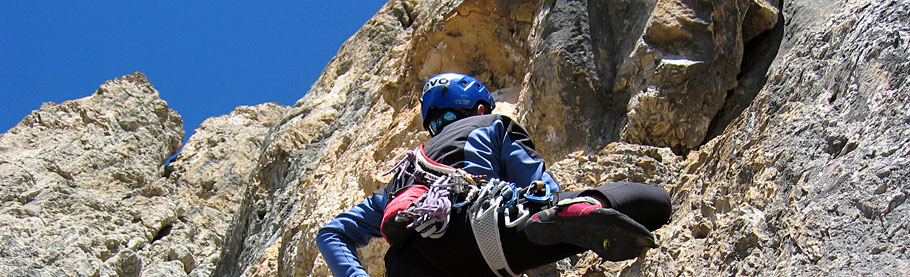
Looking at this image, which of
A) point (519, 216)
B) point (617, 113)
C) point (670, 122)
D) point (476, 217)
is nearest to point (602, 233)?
point (519, 216)

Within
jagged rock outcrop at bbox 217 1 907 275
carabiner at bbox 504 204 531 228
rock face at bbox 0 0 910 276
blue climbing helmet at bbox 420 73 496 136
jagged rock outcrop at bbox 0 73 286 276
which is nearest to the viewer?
rock face at bbox 0 0 910 276

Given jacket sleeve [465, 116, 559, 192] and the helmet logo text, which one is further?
the helmet logo text

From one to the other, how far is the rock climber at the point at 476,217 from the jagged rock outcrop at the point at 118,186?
31.7ft

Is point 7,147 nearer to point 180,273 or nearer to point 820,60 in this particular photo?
point 180,273

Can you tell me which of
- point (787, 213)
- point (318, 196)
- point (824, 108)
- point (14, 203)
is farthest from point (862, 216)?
point (14, 203)

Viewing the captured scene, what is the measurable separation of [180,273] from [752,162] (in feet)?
37.4

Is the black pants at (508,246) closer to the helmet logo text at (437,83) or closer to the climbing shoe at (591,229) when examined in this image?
the climbing shoe at (591,229)

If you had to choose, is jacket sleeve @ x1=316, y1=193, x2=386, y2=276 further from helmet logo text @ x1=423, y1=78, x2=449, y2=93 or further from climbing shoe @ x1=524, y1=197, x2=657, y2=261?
climbing shoe @ x1=524, y1=197, x2=657, y2=261

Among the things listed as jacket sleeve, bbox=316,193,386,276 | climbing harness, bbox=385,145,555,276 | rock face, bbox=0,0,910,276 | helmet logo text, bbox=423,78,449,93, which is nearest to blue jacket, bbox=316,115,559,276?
jacket sleeve, bbox=316,193,386,276

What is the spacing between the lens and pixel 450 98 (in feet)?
16.9

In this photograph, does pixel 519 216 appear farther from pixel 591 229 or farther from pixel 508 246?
pixel 591 229

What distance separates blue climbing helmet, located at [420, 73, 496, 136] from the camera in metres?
5.16

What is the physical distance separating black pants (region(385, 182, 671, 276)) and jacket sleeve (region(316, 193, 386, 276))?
0.21 metres

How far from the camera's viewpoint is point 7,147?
613 inches
